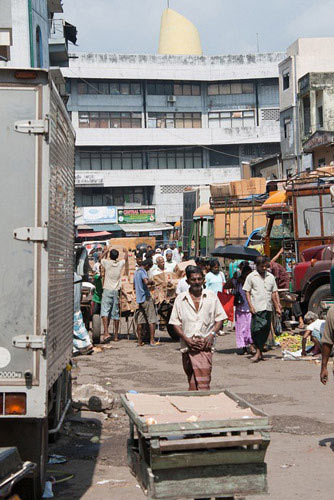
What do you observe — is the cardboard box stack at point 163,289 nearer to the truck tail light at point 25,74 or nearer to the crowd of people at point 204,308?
the crowd of people at point 204,308

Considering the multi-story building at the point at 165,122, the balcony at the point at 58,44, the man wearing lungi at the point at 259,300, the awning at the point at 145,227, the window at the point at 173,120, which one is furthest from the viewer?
the window at the point at 173,120

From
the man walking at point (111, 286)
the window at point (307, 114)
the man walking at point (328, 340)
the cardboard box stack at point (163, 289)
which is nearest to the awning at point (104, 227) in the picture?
the window at point (307, 114)

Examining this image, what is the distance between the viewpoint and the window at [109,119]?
219 ft

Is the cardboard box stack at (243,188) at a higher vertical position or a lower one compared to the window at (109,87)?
lower

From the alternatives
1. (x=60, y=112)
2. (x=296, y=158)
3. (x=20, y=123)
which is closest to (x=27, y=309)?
(x=20, y=123)

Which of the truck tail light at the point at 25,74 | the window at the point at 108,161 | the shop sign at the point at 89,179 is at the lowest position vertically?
the truck tail light at the point at 25,74

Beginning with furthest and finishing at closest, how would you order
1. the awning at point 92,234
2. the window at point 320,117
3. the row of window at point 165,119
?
1. the row of window at point 165,119
2. the awning at point 92,234
3. the window at point 320,117

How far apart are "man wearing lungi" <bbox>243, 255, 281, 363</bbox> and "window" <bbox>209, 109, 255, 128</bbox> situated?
2179 inches

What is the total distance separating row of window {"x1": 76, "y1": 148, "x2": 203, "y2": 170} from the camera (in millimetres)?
66688

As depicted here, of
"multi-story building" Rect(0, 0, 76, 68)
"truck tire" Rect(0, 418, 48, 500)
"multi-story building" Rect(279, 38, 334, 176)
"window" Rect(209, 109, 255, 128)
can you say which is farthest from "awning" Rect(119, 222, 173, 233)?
"truck tire" Rect(0, 418, 48, 500)

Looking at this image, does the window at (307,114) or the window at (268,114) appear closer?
the window at (307,114)

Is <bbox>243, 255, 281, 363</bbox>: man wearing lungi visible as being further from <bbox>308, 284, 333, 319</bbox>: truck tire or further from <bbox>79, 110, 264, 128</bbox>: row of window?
<bbox>79, 110, 264, 128</bbox>: row of window

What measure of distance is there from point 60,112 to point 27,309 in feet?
6.24

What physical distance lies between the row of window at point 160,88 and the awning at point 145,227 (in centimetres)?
1115
